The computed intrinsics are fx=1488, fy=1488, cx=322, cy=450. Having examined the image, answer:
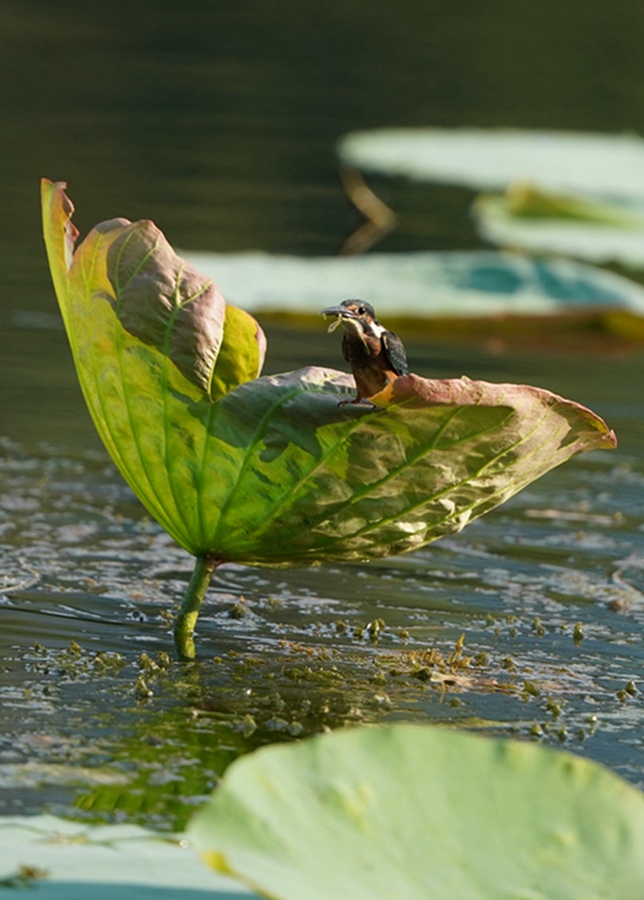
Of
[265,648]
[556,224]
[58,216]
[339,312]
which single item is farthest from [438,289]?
[339,312]

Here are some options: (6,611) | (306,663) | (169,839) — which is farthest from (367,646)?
(169,839)

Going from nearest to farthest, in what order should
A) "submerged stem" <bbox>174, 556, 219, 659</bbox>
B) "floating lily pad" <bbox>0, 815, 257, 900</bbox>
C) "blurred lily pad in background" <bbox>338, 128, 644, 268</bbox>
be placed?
"floating lily pad" <bbox>0, 815, 257, 900</bbox>, "submerged stem" <bbox>174, 556, 219, 659</bbox>, "blurred lily pad in background" <bbox>338, 128, 644, 268</bbox>

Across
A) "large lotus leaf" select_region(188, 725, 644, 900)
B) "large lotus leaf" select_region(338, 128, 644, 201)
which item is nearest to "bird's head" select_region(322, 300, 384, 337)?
"large lotus leaf" select_region(188, 725, 644, 900)

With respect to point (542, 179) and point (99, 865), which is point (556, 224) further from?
point (99, 865)

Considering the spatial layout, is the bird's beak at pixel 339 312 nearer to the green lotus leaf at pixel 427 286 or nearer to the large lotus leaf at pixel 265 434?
the large lotus leaf at pixel 265 434

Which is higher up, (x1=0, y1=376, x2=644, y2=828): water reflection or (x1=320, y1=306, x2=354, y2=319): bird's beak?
(x1=320, y1=306, x2=354, y2=319): bird's beak

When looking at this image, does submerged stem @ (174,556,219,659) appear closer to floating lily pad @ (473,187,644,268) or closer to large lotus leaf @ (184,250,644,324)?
large lotus leaf @ (184,250,644,324)

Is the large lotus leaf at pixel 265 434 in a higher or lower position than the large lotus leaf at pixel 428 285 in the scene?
lower

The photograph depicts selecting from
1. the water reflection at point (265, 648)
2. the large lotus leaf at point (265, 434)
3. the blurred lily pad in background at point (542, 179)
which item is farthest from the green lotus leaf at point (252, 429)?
the blurred lily pad in background at point (542, 179)
